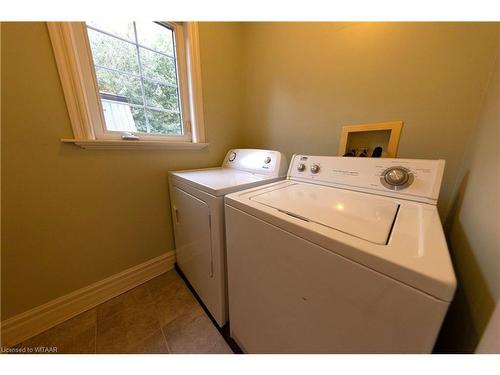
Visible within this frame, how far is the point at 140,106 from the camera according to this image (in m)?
1.30

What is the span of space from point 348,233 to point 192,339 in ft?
3.89

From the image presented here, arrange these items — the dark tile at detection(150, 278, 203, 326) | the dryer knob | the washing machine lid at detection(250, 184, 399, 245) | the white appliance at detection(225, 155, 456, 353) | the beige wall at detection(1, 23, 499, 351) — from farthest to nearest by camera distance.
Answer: the dark tile at detection(150, 278, 203, 326), the dryer knob, the beige wall at detection(1, 23, 499, 351), the washing machine lid at detection(250, 184, 399, 245), the white appliance at detection(225, 155, 456, 353)

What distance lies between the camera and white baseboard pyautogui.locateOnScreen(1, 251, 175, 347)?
102cm

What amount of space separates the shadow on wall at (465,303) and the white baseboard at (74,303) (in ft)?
5.92

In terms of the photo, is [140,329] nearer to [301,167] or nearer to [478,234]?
[301,167]

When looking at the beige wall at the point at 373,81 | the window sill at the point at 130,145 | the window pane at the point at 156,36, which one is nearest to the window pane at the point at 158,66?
the window pane at the point at 156,36

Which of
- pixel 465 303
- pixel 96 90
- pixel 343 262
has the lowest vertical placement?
pixel 465 303

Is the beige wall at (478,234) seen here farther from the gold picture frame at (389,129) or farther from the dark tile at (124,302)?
the dark tile at (124,302)

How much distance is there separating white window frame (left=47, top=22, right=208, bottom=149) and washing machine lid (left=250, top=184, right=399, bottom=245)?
1041 mm

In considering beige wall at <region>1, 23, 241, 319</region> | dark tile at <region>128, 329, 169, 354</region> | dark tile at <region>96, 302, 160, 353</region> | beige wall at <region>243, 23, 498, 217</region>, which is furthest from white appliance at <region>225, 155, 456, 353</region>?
beige wall at <region>1, 23, 241, 319</region>

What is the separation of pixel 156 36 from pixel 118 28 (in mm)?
253

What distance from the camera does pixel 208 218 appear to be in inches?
37.8

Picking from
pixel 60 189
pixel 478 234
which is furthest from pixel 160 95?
pixel 478 234
